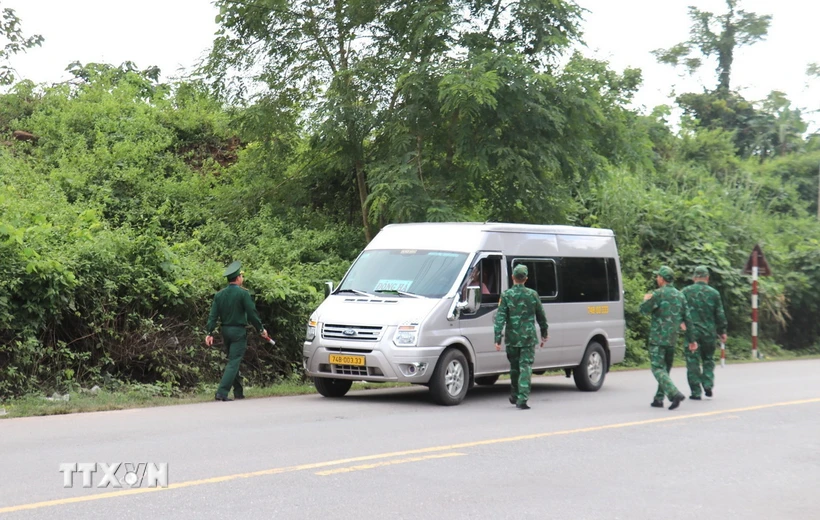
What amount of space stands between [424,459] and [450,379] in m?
4.60

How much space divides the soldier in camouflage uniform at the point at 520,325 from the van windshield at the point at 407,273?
91 cm

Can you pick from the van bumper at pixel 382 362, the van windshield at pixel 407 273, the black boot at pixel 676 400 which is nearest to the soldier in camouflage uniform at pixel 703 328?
the black boot at pixel 676 400

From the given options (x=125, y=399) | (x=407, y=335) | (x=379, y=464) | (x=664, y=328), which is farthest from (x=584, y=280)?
(x=379, y=464)

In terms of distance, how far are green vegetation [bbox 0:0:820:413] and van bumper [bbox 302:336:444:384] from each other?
2206 millimetres

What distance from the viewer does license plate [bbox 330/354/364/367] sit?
12.9 metres

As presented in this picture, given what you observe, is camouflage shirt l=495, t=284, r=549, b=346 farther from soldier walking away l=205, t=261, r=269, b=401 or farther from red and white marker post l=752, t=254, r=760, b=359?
red and white marker post l=752, t=254, r=760, b=359

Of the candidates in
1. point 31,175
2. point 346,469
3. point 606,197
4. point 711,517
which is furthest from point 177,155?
point 711,517

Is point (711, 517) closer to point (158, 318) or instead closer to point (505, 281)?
point (505, 281)

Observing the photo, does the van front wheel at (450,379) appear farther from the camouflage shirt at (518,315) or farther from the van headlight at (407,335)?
the camouflage shirt at (518,315)

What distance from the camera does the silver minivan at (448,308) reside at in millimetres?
12914

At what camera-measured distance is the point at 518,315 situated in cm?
1300

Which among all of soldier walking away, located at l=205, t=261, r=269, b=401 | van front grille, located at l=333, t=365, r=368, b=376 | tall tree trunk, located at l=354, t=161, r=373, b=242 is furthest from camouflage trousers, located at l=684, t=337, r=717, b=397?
tall tree trunk, located at l=354, t=161, r=373, b=242

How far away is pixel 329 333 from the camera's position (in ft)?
43.6

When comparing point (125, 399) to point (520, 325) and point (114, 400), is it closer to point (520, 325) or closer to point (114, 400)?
point (114, 400)
